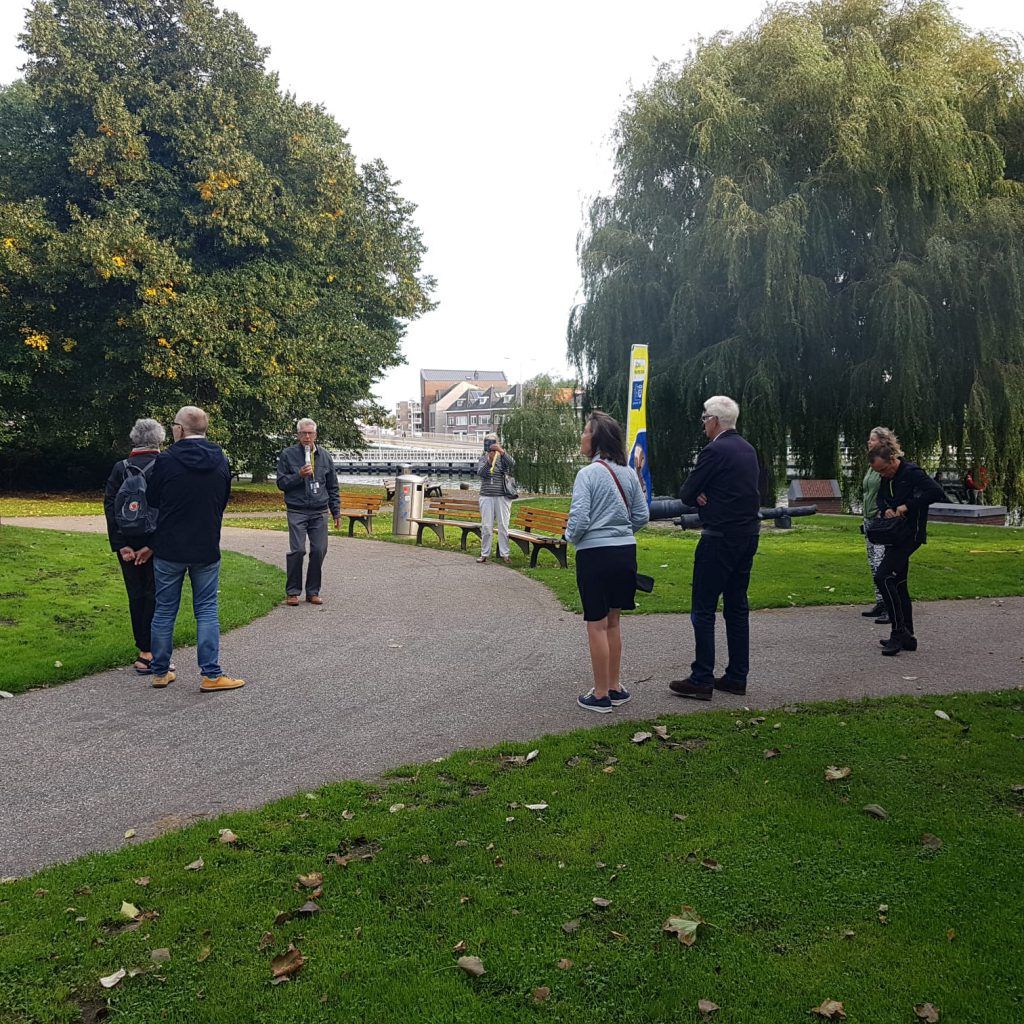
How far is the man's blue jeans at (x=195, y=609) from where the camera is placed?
6.45 meters

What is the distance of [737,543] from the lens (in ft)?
20.5

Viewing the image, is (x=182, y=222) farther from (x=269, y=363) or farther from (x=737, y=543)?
(x=737, y=543)

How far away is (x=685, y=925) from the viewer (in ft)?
10.5

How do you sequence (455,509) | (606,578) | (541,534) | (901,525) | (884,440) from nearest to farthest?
(606,578) → (901,525) → (884,440) → (541,534) → (455,509)

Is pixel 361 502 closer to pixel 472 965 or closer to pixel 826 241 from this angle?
pixel 826 241

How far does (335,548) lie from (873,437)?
9915 mm

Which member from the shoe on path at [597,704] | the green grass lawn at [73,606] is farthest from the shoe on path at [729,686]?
the green grass lawn at [73,606]

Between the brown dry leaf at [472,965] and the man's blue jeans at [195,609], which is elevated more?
the man's blue jeans at [195,609]

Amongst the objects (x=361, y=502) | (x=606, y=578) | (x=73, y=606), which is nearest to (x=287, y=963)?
(x=606, y=578)

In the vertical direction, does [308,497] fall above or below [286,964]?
above

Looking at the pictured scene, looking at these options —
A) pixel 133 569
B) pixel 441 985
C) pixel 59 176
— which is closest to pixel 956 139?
pixel 133 569

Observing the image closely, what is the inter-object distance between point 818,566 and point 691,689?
7.68m

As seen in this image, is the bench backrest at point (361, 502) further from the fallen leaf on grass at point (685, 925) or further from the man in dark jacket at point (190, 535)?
the fallen leaf on grass at point (685, 925)

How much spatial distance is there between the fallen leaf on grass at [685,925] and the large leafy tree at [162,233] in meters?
23.9
